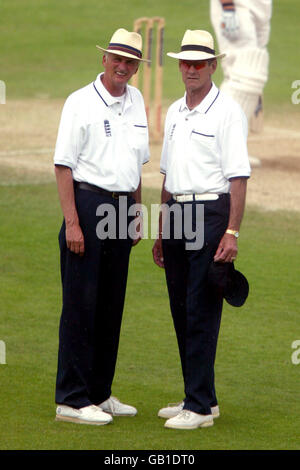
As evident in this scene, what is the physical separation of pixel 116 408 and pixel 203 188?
1.22 meters

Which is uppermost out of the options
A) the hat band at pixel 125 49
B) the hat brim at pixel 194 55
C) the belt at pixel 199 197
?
the hat band at pixel 125 49

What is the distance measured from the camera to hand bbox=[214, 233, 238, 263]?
17.7 ft

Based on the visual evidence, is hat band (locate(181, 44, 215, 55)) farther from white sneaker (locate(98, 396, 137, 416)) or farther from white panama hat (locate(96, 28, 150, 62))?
white sneaker (locate(98, 396, 137, 416))

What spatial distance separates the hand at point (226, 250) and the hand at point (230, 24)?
8.43 metres

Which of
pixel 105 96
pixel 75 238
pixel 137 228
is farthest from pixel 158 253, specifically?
pixel 105 96

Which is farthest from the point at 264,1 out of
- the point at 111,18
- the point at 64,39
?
the point at 111,18

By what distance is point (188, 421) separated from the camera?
5.46 meters

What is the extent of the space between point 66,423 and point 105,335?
1.62ft

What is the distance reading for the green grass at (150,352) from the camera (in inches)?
210

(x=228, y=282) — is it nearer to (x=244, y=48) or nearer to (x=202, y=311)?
(x=202, y=311)

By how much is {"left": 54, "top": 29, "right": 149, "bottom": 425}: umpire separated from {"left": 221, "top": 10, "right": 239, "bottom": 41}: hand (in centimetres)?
802

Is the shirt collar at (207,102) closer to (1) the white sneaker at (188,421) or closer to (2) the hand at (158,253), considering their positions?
(2) the hand at (158,253)

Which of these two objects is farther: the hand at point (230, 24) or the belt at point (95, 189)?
the hand at point (230, 24)

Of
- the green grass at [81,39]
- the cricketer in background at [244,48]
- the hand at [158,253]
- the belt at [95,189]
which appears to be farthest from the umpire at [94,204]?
the green grass at [81,39]
